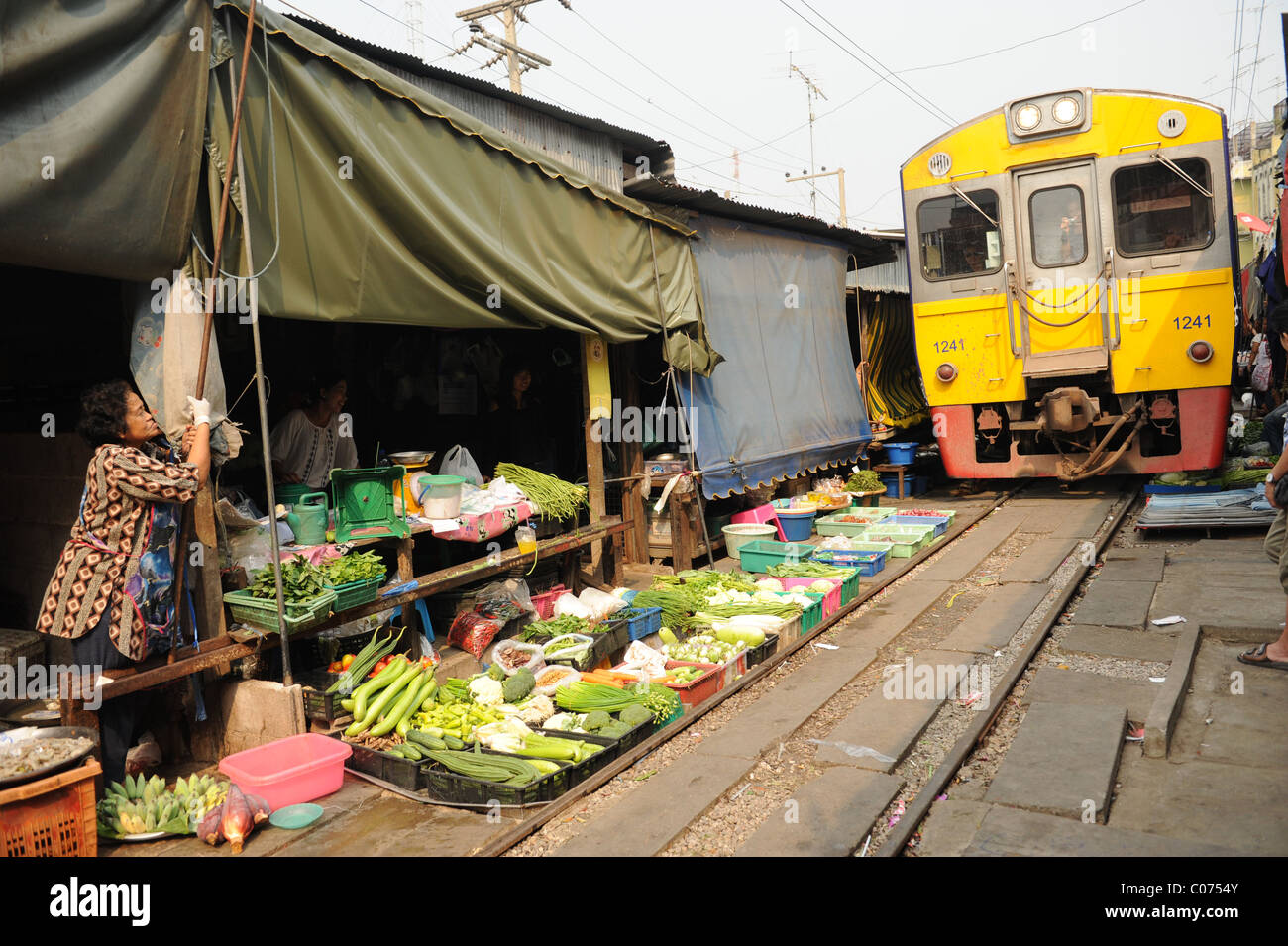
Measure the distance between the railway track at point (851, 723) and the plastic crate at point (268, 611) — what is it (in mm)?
1794

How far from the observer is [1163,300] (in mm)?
10000

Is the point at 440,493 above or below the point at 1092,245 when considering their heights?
below

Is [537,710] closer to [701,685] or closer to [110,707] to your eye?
[701,685]

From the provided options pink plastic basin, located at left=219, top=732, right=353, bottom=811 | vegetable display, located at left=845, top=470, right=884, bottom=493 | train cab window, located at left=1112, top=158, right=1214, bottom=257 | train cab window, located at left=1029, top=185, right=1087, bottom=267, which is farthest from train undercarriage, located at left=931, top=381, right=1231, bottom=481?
pink plastic basin, located at left=219, top=732, right=353, bottom=811

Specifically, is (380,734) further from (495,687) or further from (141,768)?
(141,768)

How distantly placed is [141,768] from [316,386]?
11.5 ft

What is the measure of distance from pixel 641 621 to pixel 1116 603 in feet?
12.2

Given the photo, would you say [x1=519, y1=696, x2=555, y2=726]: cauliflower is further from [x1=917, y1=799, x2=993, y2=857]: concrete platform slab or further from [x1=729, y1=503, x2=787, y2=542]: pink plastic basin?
[x1=729, y1=503, x2=787, y2=542]: pink plastic basin

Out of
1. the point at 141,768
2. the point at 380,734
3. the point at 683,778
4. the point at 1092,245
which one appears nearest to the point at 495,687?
the point at 380,734

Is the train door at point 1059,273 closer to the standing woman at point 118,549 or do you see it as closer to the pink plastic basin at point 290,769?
the pink plastic basin at point 290,769

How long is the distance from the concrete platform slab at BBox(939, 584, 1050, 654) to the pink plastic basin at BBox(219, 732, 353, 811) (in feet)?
13.8

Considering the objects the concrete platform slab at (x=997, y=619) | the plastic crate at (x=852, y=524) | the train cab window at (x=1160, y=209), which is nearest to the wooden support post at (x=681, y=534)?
the plastic crate at (x=852, y=524)

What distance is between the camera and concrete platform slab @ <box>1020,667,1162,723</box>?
5.02 m

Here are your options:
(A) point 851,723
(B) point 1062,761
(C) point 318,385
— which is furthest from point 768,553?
(B) point 1062,761
